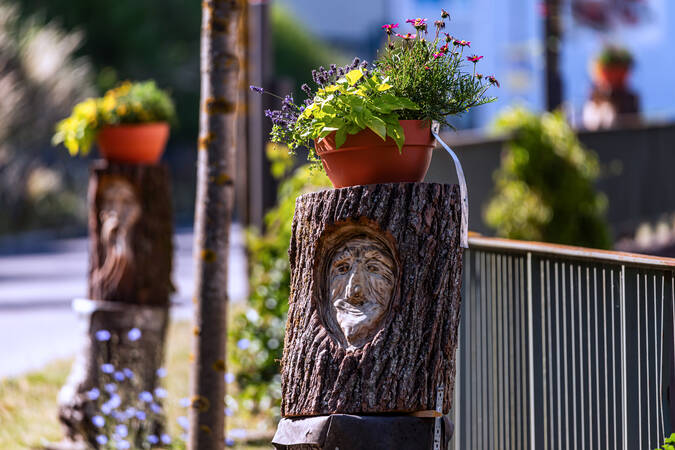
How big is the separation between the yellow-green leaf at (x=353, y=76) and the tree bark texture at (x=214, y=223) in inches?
56.6

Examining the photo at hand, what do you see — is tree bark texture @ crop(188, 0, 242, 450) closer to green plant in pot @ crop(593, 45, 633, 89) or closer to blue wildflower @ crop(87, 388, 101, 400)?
blue wildflower @ crop(87, 388, 101, 400)

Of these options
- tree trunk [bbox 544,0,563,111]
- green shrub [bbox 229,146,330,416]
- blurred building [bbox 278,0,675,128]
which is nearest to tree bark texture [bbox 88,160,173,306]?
green shrub [bbox 229,146,330,416]

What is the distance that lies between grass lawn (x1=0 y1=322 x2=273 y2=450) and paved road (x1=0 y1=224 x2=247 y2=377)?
0.42 meters

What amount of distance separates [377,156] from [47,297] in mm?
9512

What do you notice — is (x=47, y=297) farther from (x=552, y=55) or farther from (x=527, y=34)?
(x=527, y=34)

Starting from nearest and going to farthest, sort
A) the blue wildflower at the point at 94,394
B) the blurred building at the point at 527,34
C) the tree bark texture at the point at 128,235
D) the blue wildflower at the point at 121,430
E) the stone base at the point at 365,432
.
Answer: the stone base at the point at 365,432, the blue wildflower at the point at 121,430, the blue wildflower at the point at 94,394, the tree bark texture at the point at 128,235, the blurred building at the point at 527,34

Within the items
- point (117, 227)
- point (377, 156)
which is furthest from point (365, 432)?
point (117, 227)

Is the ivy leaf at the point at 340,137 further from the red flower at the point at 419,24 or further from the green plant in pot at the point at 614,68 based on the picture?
the green plant in pot at the point at 614,68

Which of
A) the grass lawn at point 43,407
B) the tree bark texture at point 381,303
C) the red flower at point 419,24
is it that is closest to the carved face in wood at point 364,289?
the tree bark texture at point 381,303

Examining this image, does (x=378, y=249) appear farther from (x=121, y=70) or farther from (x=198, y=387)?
(x=121, y=70)

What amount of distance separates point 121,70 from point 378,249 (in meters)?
28.1

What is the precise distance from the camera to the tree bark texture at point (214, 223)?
14.5 ft

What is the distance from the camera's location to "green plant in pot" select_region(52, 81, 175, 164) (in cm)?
571

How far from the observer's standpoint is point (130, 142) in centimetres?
570
